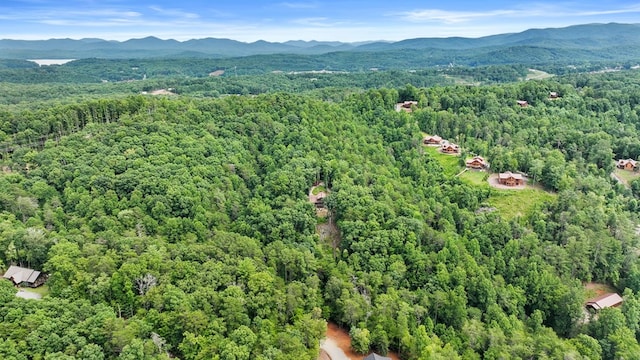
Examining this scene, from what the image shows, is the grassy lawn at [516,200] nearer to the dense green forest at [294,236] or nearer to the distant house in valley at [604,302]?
the dense green forest at [294,236]

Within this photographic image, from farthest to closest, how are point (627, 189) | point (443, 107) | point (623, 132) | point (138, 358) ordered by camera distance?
1. point (443, 107)
2. point (623, 132)
3. point (627, 189)
4. point (138, 358)

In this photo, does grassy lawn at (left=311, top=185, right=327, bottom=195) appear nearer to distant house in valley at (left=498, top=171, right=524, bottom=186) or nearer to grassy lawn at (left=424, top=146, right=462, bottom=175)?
grassy lawn at (left=424, top=146, right=462, bottom=175)

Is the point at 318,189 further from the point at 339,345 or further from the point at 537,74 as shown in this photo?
the point at 537,74

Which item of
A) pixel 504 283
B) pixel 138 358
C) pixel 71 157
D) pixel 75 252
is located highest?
pixel 71 157

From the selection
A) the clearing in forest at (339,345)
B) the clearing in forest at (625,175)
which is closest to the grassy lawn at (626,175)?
the clearing in forest at (625,175)

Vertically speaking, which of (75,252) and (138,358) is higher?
(75,252)

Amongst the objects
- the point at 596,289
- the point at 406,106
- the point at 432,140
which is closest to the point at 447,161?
the point at 432,140

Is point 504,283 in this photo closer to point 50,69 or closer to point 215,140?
point 215,140

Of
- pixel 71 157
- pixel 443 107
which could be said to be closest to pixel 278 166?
pixel 71 157
